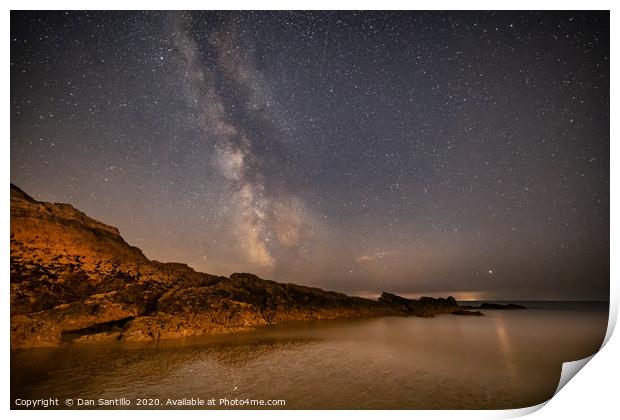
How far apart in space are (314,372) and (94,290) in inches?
266

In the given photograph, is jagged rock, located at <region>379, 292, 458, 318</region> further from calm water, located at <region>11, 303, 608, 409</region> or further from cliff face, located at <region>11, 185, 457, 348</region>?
calm water, located at <region>11, 303, 608, 409</region>

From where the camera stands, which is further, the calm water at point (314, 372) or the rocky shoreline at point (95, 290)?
the rocky shoreline at point (95, 290)

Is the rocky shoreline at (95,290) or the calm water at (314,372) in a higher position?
the rocky shoreline at (95,290)

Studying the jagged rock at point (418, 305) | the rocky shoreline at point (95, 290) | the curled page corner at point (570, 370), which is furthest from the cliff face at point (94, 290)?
the jagged rock at point (418, 305)

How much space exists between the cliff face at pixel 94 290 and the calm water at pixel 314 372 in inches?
32.5

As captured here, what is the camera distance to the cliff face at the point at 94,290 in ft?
24.1

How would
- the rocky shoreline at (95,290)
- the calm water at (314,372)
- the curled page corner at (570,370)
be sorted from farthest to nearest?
the rocky shoreline at (95,290)
the curled page corner at (570,370)
the calm water at (314,372)

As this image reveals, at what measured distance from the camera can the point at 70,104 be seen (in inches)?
234

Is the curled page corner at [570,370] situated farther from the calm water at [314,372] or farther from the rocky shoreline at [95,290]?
the rocky shoreline at [95,290]

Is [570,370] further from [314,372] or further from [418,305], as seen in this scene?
[418,305]

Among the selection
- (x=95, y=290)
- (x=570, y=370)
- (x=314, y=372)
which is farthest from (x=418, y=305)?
(x=95, y=290)

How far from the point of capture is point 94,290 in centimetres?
872
